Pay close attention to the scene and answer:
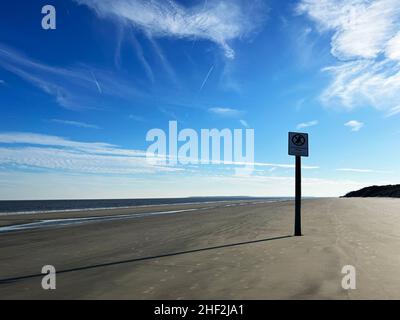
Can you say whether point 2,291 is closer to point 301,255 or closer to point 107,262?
point 107,262

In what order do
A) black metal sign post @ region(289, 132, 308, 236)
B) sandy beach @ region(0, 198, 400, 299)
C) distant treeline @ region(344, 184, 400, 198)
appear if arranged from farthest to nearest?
1. distant treeline @ region(344, 184, 400, 198)
2. black metal sign post @ region(289, 132, 308, 236)
3. sandy beach @ region(0, 198, 400, 299)

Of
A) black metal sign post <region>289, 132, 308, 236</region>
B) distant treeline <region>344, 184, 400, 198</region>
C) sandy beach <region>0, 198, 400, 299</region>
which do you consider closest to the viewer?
sandy beach <region>0, 198, 400, 299</region>

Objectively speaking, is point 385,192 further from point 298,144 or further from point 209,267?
point 209,267

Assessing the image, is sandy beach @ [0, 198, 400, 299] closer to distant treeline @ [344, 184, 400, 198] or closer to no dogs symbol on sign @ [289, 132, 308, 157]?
no dogs symbol on sign @ [289, 132, 308, 157]

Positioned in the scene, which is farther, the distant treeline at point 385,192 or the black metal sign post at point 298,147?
the distant treeline at point 385,192

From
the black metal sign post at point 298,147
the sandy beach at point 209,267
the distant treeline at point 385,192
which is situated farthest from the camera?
the distant treeline at point 385,192

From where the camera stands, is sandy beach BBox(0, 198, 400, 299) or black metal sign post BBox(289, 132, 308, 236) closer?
sandy beach BBox(0, 198, 400, 299)

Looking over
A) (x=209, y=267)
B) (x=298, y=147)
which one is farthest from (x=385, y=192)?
(x=209, y=267)

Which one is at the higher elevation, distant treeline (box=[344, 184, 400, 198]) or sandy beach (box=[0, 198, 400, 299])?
sandy beach (box=[0, 198, 400, 299])

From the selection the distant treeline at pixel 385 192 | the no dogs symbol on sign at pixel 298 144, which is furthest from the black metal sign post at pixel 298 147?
the distant treeline at pixel 385 192

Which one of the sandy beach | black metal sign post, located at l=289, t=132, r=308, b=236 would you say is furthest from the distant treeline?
the sandy beach

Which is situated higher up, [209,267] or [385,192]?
[209,267]

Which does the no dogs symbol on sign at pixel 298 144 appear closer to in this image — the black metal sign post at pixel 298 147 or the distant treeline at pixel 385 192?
the black metal sign post at pixel 298 147
